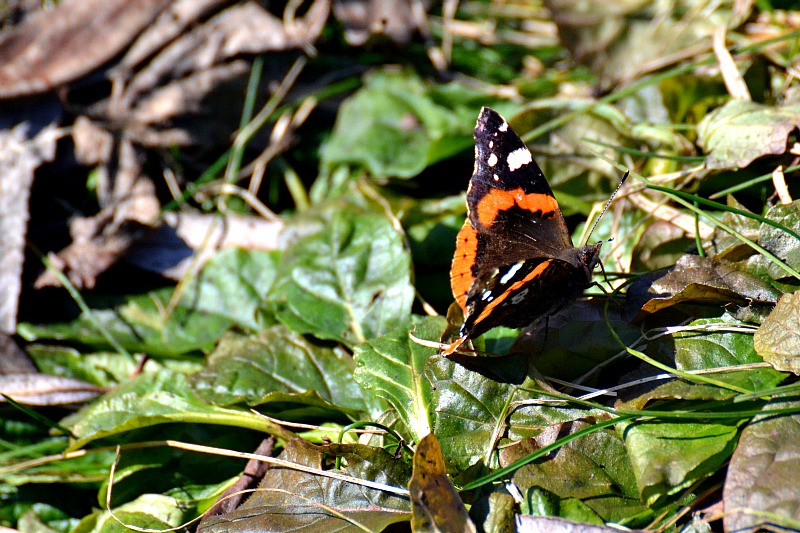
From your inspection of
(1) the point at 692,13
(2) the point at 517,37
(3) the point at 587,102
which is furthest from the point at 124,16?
(1) the point at 692,13

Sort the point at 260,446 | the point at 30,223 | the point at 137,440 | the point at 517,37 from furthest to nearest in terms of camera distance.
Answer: the point at 517,37
the point at 30,223
the point at 137,440
the point at 260,446

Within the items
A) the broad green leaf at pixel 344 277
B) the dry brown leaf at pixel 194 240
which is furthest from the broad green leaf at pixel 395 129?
the dry brown leaf at pixel 194 240

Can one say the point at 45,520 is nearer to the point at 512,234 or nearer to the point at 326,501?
the point at 326,501

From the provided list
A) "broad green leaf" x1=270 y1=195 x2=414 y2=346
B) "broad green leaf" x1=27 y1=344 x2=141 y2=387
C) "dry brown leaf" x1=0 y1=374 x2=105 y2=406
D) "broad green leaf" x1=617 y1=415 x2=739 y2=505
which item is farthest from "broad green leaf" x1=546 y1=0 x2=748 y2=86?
"dry brown leaf" x1=0 y1=374 x2=105 y2=406

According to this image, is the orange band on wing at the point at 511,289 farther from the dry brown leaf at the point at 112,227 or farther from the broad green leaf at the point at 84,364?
the dry brown leaf at the point at 112,227

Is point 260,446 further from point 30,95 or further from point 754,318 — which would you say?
point 30,95

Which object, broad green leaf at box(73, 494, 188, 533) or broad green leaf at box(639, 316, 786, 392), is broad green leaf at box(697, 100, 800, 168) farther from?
broad green leaf at box(73, 494, 188, 533)

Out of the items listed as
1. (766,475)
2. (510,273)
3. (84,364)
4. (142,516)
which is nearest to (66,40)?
(84,364)
